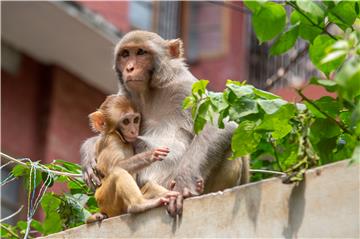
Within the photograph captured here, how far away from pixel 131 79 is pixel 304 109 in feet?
7.89

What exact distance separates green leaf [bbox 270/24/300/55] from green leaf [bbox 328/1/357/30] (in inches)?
10.1

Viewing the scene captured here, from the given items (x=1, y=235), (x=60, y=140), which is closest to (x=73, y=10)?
(x=60, y=140)

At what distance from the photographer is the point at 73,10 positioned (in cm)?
2136

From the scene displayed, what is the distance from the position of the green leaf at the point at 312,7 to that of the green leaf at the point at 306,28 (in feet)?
0.97

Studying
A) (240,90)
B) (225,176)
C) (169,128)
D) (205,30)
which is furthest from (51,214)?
(205,30)

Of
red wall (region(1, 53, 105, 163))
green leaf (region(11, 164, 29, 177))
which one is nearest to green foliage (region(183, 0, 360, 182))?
green leaf (region(11, 164, 29, 177))

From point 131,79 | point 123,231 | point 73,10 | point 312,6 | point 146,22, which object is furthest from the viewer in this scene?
point 146,22

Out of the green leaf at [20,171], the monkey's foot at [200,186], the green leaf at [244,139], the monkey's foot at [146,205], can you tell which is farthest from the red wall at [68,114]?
the green leaf at [244,139]

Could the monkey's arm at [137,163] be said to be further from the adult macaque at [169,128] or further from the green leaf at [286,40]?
the green leaf at [286,40]

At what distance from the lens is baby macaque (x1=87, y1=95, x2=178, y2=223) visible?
8992 mm

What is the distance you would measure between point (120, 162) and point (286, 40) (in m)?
1.98

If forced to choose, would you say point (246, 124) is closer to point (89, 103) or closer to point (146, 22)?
point (89, 103)

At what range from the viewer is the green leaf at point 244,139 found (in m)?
8.17

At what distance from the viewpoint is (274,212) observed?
790 centimetres
